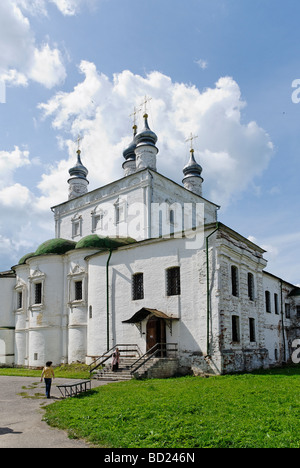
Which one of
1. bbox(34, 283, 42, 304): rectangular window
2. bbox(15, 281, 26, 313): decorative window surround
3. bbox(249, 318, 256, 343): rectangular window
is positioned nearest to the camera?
bbox(249, 318, 256, 343): rectangular window

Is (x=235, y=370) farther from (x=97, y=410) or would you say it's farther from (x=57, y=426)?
(x=57, y=426)

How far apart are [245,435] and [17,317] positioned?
2332 centimetres

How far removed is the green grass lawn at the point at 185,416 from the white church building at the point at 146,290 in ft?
17.1

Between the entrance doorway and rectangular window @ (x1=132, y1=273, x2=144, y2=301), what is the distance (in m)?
1.83

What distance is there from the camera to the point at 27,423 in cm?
893

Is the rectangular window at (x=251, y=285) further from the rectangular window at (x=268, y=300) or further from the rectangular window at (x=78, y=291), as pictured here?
the rectangular window at (x=78, y=291)

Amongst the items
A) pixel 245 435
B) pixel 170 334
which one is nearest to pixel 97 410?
pixel 245 435

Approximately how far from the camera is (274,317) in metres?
25.7

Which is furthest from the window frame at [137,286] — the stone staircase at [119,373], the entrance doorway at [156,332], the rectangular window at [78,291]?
the rectangular window at [78,291]

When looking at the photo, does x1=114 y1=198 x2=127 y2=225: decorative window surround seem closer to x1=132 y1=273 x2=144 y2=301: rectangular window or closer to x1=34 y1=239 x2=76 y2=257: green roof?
x1=34 y1=239 x2=76 y2=257: green roof

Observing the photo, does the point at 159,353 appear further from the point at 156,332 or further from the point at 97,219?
the point at 97,219

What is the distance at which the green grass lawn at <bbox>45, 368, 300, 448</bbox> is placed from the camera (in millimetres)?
6875

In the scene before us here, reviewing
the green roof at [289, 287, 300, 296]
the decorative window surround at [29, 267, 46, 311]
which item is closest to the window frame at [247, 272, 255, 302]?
the green roof at [289, 287, 300, 296]

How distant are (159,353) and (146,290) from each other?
3.25 m
